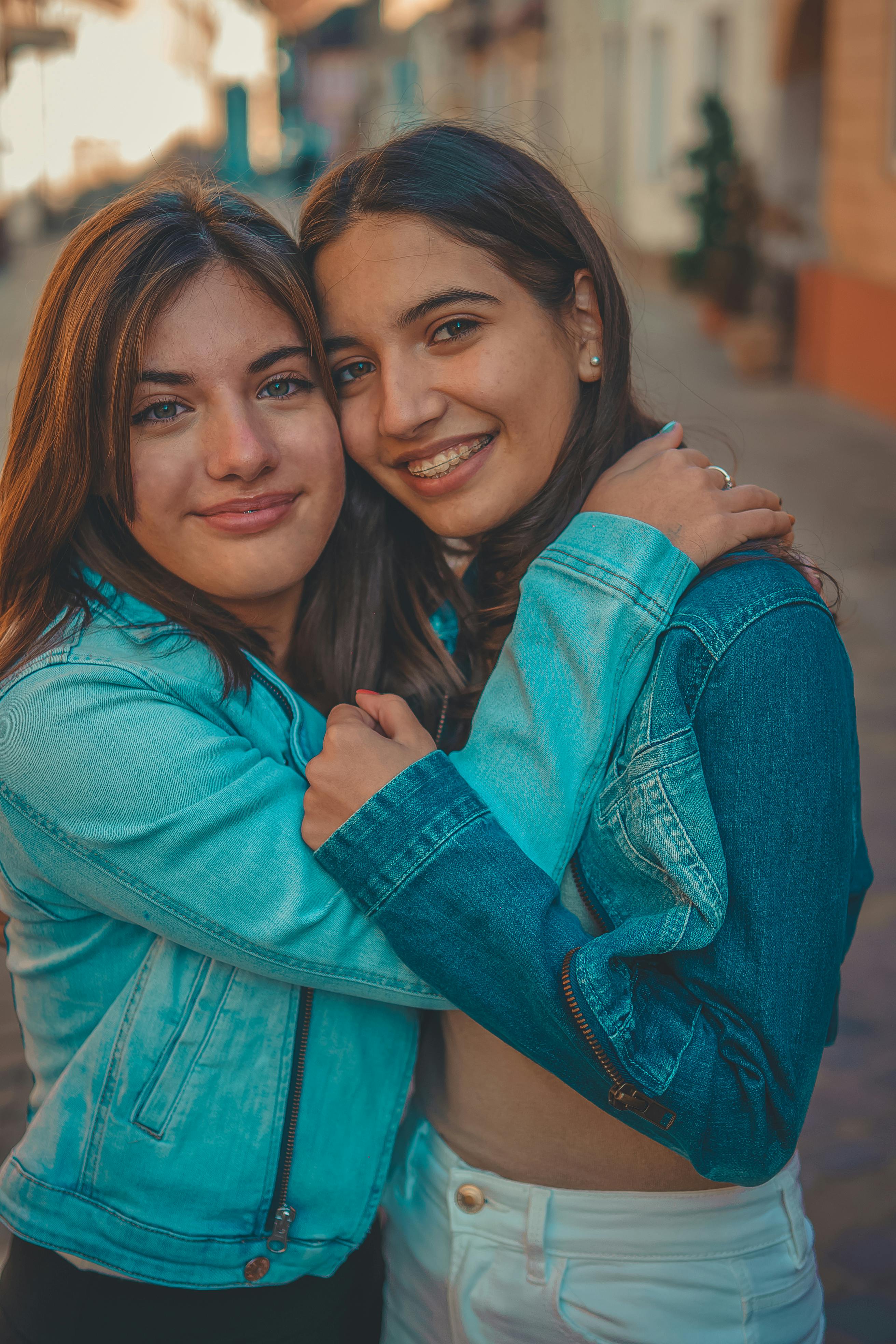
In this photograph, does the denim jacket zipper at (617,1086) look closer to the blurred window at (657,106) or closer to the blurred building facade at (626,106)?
the blurred building facade at (626,106)

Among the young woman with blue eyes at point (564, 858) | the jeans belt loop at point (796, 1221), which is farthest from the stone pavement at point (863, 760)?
the jeans belt loop at point (796, 1221)

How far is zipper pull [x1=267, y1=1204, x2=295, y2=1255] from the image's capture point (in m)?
1.64

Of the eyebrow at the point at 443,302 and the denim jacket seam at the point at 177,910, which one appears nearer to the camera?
the denim jacket seam at the point at 177,910

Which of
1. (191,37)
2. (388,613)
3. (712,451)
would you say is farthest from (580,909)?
(191,37)

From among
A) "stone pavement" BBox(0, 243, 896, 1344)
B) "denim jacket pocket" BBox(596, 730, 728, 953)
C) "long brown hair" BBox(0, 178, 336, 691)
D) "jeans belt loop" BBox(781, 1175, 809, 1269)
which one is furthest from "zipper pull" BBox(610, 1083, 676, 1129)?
"stone pavement" BBox(0, 243, 896, 1344)

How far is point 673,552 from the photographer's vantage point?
1507mm

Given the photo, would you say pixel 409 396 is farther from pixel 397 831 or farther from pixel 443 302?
pixel 397 831

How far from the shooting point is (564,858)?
1487 millimetres

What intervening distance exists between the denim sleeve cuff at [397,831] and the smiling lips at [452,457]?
21.3 inches

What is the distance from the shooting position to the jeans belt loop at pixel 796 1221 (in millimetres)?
1635

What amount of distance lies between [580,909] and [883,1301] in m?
1.86

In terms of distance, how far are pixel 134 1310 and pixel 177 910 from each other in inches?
24.1

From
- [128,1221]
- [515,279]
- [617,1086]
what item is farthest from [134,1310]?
[515,279]

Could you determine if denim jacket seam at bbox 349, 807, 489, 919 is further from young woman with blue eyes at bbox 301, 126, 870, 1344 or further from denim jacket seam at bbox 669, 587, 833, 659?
denim jacket seam at bbox 669, 587, 833, 659
